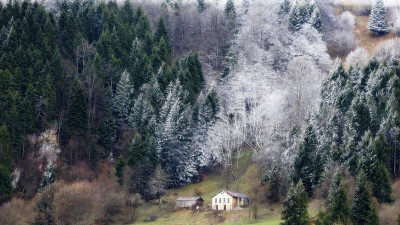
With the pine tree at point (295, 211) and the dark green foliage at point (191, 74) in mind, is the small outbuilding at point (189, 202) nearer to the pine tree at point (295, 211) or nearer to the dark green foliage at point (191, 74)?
the pine tree at point (295, 211)

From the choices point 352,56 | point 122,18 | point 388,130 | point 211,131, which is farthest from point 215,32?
point 388,130

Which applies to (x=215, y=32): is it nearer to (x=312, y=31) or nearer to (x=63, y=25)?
(x=312, y=31)

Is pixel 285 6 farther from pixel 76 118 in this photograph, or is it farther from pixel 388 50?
pixel 76 118

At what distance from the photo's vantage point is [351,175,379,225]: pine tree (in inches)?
2697

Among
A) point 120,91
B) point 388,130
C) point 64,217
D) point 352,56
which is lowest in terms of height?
point 64,217

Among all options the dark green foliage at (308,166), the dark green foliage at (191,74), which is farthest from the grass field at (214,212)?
the dark green foliage at (191,74)

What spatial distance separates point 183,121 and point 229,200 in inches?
624

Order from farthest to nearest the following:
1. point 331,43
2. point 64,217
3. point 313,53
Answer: point 331,43, point 313,53, point 64,217

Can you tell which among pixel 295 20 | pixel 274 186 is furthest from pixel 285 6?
pixel 274 186

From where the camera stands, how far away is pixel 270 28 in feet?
409

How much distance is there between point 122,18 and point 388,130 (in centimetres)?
5835

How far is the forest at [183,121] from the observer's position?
78.7m

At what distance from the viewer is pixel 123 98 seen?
9888 centimetres

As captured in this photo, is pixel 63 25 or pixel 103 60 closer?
pixel 103 60
